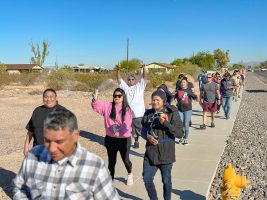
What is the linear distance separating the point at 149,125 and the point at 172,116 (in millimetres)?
306

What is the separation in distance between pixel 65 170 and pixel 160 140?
8.43ft

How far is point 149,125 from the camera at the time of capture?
4.82 m

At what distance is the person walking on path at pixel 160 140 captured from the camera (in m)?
4.65

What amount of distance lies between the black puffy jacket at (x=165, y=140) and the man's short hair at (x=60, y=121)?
2.39 m

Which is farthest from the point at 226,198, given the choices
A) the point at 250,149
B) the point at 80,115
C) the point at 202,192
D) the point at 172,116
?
the point at 80,115

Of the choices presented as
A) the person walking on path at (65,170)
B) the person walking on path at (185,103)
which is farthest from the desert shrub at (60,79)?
the person walking on path at (65,170)

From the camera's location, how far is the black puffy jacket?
464 cm

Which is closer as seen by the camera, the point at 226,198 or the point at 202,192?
the point at 226,198

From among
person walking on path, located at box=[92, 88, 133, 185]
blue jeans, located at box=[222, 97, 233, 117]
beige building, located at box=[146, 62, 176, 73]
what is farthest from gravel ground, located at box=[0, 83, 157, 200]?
beige building, located at box=[146, 62, 176, 73]

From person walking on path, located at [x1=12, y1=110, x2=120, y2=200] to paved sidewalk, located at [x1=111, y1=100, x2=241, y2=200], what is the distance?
11.3 ft

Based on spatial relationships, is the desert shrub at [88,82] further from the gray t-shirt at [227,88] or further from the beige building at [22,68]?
the beige building at [22,68]

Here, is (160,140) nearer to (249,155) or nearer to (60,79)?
(249,155)

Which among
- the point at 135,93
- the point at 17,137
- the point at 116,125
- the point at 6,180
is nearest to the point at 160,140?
the point at 116,125

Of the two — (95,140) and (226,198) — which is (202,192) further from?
(95,140)
